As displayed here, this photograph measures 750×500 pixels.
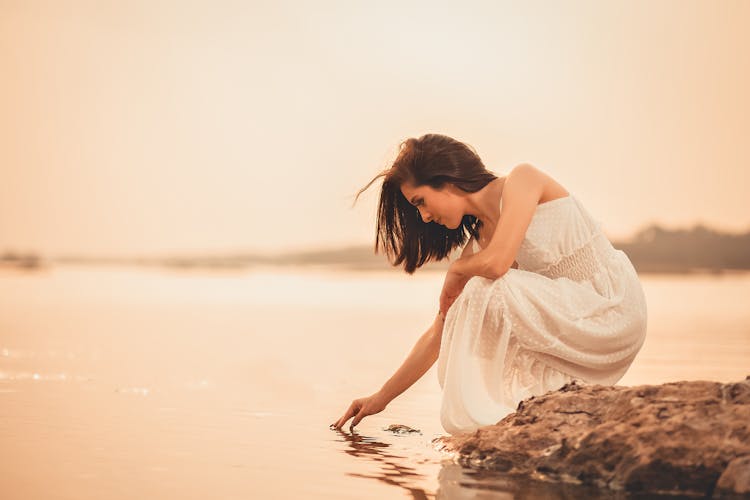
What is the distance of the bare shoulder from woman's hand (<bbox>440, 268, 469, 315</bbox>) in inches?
14.5

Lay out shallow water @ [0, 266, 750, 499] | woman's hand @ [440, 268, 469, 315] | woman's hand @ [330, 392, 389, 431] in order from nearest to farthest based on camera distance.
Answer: shallow water @ [0, 266, 750, 499] → woman's hand @ [440, 268, 469, 315] → woman's hand @ [330, 392, 389, 431]

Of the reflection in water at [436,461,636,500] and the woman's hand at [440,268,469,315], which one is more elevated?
the woman's hand at [440,268,469,315]

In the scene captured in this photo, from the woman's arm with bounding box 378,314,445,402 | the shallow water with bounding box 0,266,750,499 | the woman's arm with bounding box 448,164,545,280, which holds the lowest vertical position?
the shallow water with bounding box 0,266,750,499

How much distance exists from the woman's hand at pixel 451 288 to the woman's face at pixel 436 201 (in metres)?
0.24

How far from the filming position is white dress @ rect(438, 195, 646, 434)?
369cm

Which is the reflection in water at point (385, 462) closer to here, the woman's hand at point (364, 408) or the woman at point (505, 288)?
the woman's hand at point (364, 408)

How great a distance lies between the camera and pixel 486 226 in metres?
4.04

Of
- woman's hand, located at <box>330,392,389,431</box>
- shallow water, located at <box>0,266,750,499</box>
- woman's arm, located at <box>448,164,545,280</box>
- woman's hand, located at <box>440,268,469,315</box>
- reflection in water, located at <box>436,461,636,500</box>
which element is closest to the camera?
reflection in water, located at <box>436,461,636,500</box>

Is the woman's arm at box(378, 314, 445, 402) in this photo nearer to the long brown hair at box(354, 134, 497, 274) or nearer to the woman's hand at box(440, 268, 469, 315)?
the woman's hand at box(440, 268, 469, 315)

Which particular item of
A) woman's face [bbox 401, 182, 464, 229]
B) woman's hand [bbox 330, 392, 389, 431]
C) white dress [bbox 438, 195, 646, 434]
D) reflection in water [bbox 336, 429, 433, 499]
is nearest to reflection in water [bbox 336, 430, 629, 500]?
reflection in water [bbox 336, 429, 433, 499]

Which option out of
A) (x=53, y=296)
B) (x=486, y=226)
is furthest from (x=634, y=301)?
(x=53, y=296)

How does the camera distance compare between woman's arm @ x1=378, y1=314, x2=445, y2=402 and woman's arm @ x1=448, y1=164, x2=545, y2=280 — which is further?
woman's arm @ x1=378, y1=314, x2=445, y2=402

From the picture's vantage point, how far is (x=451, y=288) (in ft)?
12.6

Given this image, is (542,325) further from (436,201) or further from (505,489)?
(505,489)
